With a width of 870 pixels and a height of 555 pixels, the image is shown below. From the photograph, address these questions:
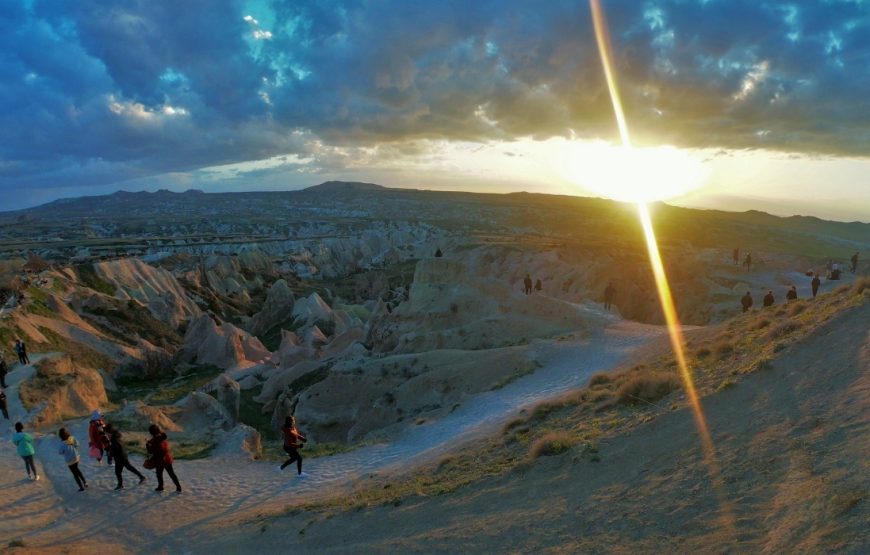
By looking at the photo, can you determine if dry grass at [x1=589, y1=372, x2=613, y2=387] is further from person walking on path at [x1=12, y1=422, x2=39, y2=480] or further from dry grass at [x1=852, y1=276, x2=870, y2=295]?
person walking on path at [x1=12, y1=422, x2=39, y2=480]

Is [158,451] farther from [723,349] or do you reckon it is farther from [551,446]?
[723,349]

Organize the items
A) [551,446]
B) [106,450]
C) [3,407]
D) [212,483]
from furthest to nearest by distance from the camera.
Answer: [3,407] → [106,450] → [212,483] → [551,446]

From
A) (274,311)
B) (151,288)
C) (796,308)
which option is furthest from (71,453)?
(151,288)

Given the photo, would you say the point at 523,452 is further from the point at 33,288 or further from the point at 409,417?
the point at 33,288

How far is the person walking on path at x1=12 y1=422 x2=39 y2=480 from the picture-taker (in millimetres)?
12758

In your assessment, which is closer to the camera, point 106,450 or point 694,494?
point 694,494

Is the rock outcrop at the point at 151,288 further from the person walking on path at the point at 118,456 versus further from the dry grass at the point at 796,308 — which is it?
the dry grass at the point at 796,308

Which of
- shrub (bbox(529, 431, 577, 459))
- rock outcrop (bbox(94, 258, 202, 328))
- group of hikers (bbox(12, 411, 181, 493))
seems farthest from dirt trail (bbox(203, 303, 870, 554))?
rock outcrop (bbox(94, 258, 202, 328))

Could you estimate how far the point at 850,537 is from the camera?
17.7 ft

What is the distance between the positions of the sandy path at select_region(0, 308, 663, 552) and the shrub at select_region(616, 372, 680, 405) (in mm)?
3891

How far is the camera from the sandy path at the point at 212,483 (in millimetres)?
11148

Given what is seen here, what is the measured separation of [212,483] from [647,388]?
416 inches

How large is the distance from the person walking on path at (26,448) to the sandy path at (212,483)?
1.00ft

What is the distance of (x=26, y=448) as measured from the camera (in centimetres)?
1296
